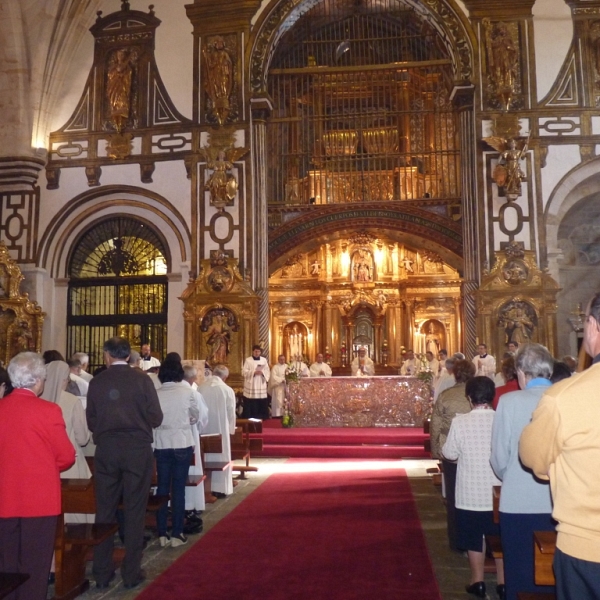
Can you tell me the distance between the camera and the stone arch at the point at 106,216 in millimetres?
15641

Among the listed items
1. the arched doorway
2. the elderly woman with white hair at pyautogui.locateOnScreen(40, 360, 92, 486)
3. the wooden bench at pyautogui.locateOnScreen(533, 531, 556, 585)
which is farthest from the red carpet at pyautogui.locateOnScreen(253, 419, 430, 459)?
the wooden bench at pyautogui.locateOnScreen(533, 531, 556, 585)

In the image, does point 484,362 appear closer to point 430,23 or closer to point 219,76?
point 430,23

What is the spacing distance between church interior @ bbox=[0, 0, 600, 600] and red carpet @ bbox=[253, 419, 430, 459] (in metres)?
2.79

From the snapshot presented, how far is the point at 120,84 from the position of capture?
1602 centimetres

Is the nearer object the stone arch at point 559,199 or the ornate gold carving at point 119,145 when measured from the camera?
the stone arch at point 559,199

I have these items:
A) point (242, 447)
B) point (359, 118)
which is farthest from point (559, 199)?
point (242, 447)

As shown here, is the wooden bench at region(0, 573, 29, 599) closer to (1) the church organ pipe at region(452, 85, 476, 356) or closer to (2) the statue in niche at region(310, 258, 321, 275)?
(1) the church organ pipe at region(452, 85, 476, 356)

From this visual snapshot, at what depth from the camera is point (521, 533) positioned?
12.5 ft

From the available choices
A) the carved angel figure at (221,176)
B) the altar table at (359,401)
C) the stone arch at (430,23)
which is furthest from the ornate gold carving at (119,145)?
the altar table at (359,401)

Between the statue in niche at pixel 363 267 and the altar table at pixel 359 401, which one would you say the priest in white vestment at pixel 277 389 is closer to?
the altar table at pixel 359 401

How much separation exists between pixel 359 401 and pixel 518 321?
12.0 ft

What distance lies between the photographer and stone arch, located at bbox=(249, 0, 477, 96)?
49.9 feet

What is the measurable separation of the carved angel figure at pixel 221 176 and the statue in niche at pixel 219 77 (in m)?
0.76

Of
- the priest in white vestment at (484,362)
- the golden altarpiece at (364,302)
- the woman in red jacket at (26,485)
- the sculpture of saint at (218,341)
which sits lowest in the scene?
the woman in red jacket at (26,485)
